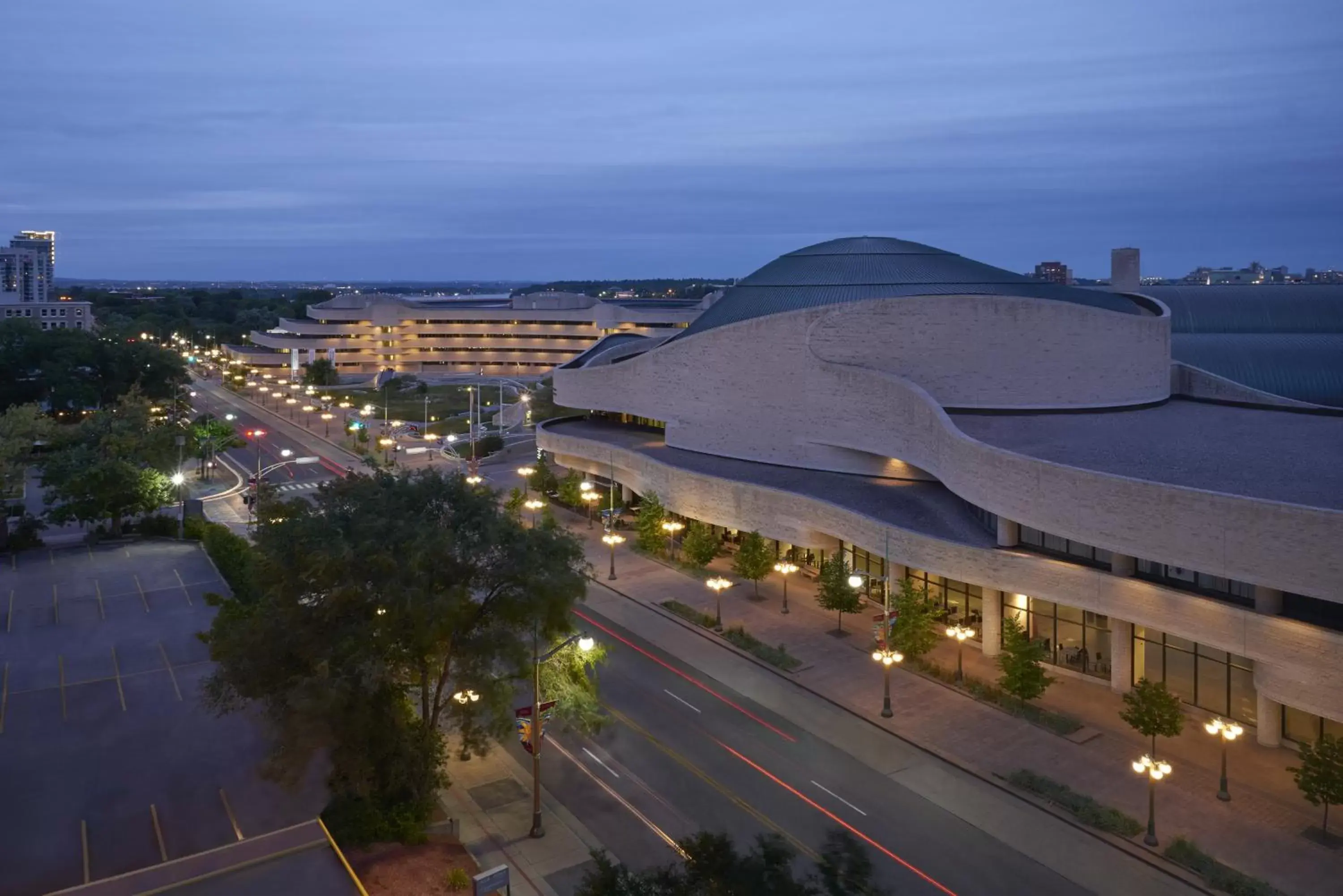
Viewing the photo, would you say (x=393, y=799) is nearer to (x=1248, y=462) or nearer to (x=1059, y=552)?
(x=1059, y=552)

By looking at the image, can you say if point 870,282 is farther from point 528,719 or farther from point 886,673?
point 528,719

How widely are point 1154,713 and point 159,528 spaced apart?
2019 inches

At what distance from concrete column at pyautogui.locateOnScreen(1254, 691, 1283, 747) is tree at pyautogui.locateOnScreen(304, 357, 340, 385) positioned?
133 metres

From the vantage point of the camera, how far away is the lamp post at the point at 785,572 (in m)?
41.2

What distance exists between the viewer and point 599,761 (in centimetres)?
2783

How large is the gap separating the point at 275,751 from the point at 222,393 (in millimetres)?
133139

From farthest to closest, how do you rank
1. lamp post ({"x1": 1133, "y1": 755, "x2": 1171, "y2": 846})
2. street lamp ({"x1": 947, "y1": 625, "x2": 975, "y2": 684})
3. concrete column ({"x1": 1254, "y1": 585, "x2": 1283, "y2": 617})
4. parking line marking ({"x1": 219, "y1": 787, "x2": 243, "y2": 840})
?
street lamp ({"x1": 947, "y1": 625, "x2": 975, "y2": 684}) → concrete column ({"x1": 1254, "y1": 585, "x2": 1283, "y2": 617}) → parking line marking ({"x1": 219, "y1": 787, "x2": 243, "y2": 840}) → lamp post ({"x1": 1133, "y1": 755, "x2": 1171, "y2": 846})

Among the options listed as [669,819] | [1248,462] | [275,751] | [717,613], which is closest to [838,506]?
[717,613]

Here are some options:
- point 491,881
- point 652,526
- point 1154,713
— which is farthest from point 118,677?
point 1154,713

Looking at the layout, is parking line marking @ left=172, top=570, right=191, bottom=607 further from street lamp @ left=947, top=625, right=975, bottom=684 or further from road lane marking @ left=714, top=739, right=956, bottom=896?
street lamp @ left=947, top=625, right=975, bottom=684

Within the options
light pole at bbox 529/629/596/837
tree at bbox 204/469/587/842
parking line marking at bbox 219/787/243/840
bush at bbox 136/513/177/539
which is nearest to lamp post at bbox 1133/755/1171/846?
tree at bbox 204/469/587/842

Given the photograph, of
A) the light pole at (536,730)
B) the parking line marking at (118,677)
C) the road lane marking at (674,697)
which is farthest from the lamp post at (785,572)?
the parking line marking at (118,677)

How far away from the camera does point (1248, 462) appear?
108 ft

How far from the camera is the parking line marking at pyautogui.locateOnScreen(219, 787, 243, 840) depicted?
2323cm
